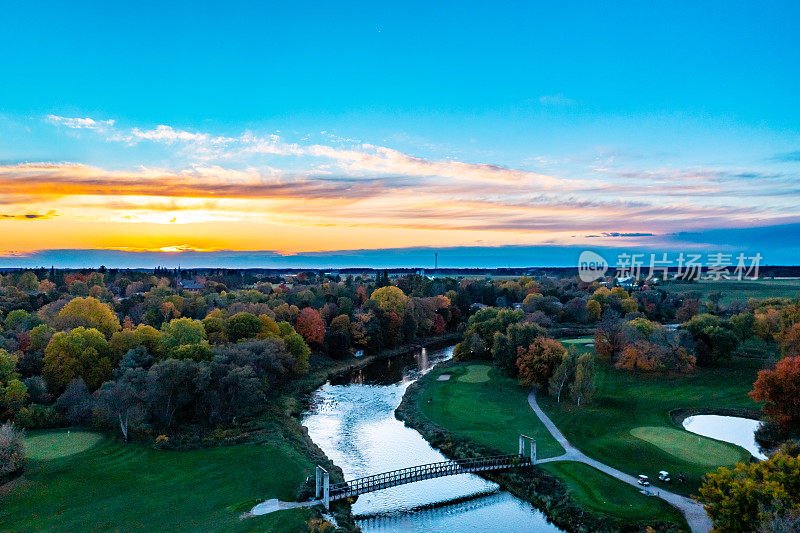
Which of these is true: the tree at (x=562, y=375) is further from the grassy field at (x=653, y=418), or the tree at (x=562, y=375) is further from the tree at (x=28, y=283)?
the tree at (x=28, y=283)

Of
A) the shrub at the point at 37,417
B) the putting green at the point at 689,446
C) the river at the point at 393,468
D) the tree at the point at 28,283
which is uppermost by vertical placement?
the tree at the point at 28,283

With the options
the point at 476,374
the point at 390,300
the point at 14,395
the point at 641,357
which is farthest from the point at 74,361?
the point at 641,357

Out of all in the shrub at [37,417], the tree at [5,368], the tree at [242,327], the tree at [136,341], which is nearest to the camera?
the shrub at [37,417]

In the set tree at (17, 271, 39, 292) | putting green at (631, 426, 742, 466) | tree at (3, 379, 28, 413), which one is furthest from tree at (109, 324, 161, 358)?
tree at (17, 271, 39, 292)

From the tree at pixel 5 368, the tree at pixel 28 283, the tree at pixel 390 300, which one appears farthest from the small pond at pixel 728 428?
the tree at pixel 28 283

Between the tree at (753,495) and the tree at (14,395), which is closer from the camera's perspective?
the tree at (753,495)

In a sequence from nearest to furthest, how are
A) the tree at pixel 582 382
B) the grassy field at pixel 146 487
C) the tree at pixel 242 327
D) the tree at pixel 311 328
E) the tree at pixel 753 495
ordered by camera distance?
the tree at pixel 753 495 → the grassy field at pixel 146 487 → the tree at pixel 582 382 → the tree at pixel 242 327 → the tree at pixel 311 328

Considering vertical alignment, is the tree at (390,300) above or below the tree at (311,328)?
above

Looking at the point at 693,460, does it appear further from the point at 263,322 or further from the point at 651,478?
the point at 263,322

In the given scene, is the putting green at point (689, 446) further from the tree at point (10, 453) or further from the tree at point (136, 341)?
the tree at point (136, 341)
